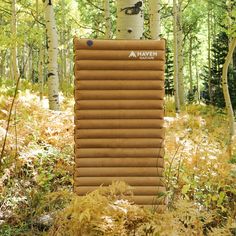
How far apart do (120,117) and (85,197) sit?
1.35 meters

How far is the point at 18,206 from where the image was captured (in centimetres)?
505

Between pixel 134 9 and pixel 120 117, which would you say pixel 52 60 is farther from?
pixel 120 117

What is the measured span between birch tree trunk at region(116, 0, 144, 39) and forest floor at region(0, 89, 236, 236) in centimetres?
169

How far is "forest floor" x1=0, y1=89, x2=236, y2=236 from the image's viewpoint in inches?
151

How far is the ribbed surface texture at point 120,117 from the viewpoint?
4902 millimetres

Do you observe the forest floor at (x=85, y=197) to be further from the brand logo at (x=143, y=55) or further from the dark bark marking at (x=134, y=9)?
the dark bark marking at (x=134, y=9)

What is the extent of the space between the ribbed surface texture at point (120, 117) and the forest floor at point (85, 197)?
0.33m

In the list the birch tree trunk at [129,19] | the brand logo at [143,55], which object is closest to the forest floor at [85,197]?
the brand logo at [143,55]

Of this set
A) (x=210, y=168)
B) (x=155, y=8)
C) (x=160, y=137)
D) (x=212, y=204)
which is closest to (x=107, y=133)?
(x=160, y=137)

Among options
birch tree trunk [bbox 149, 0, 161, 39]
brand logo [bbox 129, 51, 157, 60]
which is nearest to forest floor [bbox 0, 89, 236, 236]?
brand logo [bbox 129, 51, 157, 60]

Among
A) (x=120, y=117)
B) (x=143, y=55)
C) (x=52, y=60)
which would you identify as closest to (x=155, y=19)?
(x=52, y=60)

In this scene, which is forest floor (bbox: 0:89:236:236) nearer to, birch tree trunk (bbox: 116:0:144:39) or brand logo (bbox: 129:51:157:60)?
brand logo (bbox: 129:51:157:60)

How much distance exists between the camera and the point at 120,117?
493 centimetres

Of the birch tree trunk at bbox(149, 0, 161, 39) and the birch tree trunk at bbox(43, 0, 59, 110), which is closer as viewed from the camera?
the birch tree trunk at bbox(43, 0, 59, 110)
